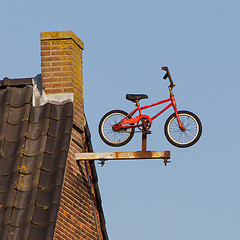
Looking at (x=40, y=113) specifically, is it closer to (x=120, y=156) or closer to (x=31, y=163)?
(x=31, y=163)

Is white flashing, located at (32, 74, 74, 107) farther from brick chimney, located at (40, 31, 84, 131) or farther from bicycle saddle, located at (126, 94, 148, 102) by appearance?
bicycle saddle, located at (126, 94, 148, 102)

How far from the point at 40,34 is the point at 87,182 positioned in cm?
309

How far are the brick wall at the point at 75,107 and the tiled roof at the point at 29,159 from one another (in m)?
0.58

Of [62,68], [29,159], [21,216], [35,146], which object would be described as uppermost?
[62,68]

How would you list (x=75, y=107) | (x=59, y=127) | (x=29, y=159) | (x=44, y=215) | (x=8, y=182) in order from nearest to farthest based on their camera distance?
(x=44, y=215)
(x=8, y=182)
(x=29, y=159)
(x=59, y=127)
(x=75, y=107)

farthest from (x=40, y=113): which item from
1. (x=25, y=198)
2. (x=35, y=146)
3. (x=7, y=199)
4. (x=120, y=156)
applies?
(x=7, y=199)

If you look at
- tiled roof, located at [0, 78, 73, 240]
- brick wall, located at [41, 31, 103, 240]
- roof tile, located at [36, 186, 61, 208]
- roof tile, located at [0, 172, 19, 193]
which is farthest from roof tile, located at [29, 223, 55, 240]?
brick wall, located at [41, 31, 103, 240]

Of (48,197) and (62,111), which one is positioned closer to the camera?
(48,197)

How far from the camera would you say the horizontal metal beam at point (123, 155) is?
13.9m

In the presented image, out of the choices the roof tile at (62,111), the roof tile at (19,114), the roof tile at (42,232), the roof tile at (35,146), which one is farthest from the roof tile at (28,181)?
the roof tile at (62,111)

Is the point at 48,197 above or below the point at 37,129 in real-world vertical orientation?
below

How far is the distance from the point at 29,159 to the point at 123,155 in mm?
2196

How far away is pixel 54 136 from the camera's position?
1295 cm

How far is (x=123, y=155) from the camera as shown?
14008mm
